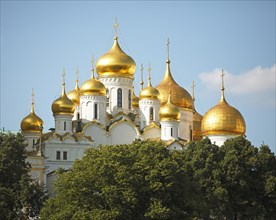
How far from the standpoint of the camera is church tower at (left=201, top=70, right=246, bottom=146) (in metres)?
72.9

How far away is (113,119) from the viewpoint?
73.1 meters

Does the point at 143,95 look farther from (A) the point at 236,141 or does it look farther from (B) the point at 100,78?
(A) the point at 236,141

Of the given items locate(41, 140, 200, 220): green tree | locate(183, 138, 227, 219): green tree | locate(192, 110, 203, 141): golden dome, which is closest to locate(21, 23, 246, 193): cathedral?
locate(192, 110, 203, 141): golden dome

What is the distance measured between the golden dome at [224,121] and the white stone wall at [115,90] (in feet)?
24.4

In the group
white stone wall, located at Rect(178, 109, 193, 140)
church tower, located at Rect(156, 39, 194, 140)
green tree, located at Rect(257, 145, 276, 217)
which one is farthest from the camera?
white stone wall, located at Rect(178, 109, 193, 140)

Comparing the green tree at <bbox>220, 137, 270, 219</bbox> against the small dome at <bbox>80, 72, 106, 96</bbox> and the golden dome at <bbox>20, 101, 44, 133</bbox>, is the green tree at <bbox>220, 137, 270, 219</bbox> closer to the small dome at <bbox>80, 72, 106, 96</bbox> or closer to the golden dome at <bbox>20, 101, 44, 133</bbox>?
the small dome at <bbox>80, 72, 106, 96</bbox>

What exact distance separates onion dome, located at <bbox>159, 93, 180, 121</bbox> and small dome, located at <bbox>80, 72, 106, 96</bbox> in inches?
210

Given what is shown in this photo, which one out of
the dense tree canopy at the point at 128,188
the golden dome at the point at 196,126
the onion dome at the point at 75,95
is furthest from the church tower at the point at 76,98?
the dense tree canopy at the point at 128,188

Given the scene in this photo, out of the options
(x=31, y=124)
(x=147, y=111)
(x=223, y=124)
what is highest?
(x=147, y=111)

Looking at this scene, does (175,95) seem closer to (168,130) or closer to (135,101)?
(135,101)

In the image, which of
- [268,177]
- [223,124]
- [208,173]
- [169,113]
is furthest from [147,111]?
[268,177]

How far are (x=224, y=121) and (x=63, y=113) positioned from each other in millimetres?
14375

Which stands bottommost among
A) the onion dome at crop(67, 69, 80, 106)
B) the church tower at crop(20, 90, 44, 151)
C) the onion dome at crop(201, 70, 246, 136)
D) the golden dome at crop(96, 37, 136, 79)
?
the church tower at crop(20, 90, 44, 151)

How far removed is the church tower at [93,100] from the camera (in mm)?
71188
